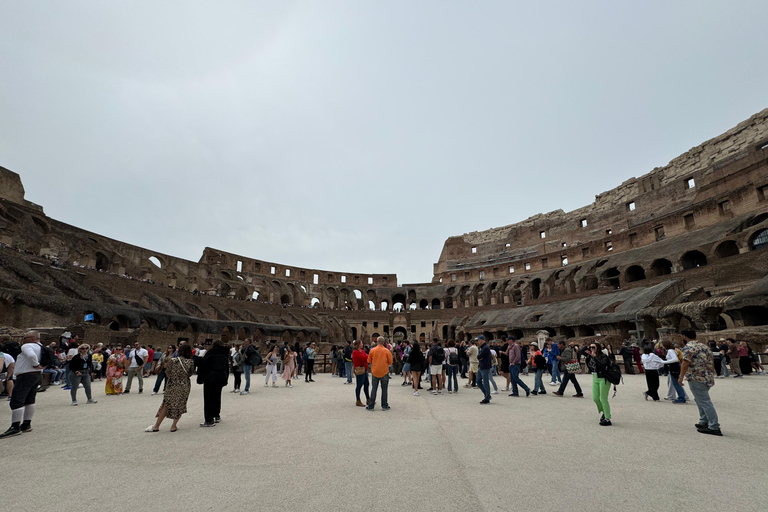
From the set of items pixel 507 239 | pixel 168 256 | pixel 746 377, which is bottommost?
pixel 746 377

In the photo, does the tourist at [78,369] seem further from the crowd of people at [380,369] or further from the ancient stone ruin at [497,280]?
the ancient stone ruin at [497,280]

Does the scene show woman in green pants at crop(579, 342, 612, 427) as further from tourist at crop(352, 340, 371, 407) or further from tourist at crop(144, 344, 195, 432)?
tourist at crop(144, 344, 195, 432)

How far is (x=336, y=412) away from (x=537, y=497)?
15.4 ft

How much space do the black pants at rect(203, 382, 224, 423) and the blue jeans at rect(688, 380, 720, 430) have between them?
22.9ft

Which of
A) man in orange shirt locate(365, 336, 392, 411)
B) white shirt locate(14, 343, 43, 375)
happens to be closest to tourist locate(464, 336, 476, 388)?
man in orange shirt locate(365, 336, 392, 411)

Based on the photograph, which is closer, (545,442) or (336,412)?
(545,442)

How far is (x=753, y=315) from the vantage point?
1706 cm

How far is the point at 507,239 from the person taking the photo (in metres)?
54.0

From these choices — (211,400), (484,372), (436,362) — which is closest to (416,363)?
(436,362)

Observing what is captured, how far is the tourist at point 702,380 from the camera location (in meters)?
4.87

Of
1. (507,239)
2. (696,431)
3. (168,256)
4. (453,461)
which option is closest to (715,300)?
(696,431)

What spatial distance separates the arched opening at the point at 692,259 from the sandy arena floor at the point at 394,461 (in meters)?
27.3

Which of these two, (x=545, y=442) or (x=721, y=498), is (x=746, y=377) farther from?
(x=721, y=498)

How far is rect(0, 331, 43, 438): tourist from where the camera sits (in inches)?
208
